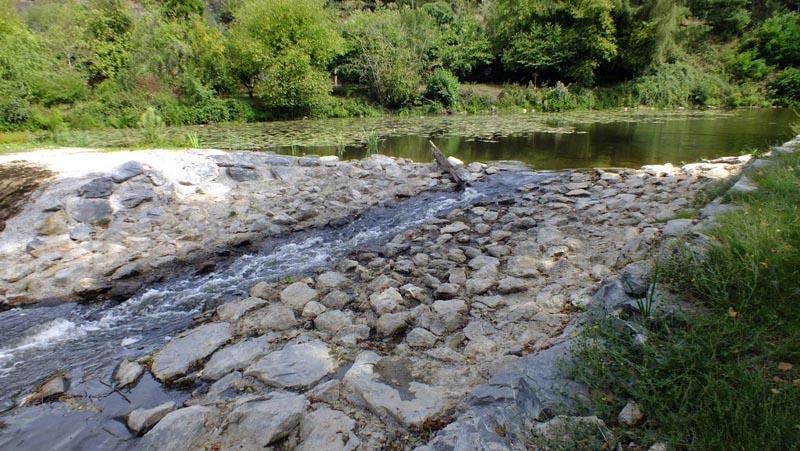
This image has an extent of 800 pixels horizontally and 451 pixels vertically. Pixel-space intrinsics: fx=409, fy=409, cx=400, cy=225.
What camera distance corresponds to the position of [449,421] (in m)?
2.29

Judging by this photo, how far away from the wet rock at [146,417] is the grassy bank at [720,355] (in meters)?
2.48

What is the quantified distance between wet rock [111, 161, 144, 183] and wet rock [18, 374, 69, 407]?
4.27 meters

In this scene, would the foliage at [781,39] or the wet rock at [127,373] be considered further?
the foliage at [781,39]

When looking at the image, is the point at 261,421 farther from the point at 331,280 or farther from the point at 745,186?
the point at 745,186

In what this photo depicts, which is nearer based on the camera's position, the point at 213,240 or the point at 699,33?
the point at 213,240

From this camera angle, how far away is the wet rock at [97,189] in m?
5.91

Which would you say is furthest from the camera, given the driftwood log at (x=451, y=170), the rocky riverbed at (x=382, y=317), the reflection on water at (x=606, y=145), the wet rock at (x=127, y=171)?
the reflection on water at (x=606, y=145)

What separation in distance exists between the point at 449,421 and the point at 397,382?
1.56ft

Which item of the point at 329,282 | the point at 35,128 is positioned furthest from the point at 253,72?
the point at 329,282

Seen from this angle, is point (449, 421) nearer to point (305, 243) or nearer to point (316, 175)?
point (305, 243)

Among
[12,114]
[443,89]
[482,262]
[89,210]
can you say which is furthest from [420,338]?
[443,89]

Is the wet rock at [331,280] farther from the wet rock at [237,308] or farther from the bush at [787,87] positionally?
the bush at [787,87]

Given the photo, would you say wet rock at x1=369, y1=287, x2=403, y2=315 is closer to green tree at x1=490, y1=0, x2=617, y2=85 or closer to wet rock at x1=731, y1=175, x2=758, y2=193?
wet rock at x1=731, y1=175, x2=758, y2=193

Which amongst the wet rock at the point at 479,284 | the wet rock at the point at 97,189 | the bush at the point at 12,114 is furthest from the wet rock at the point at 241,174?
the bush at the point at 12,114
